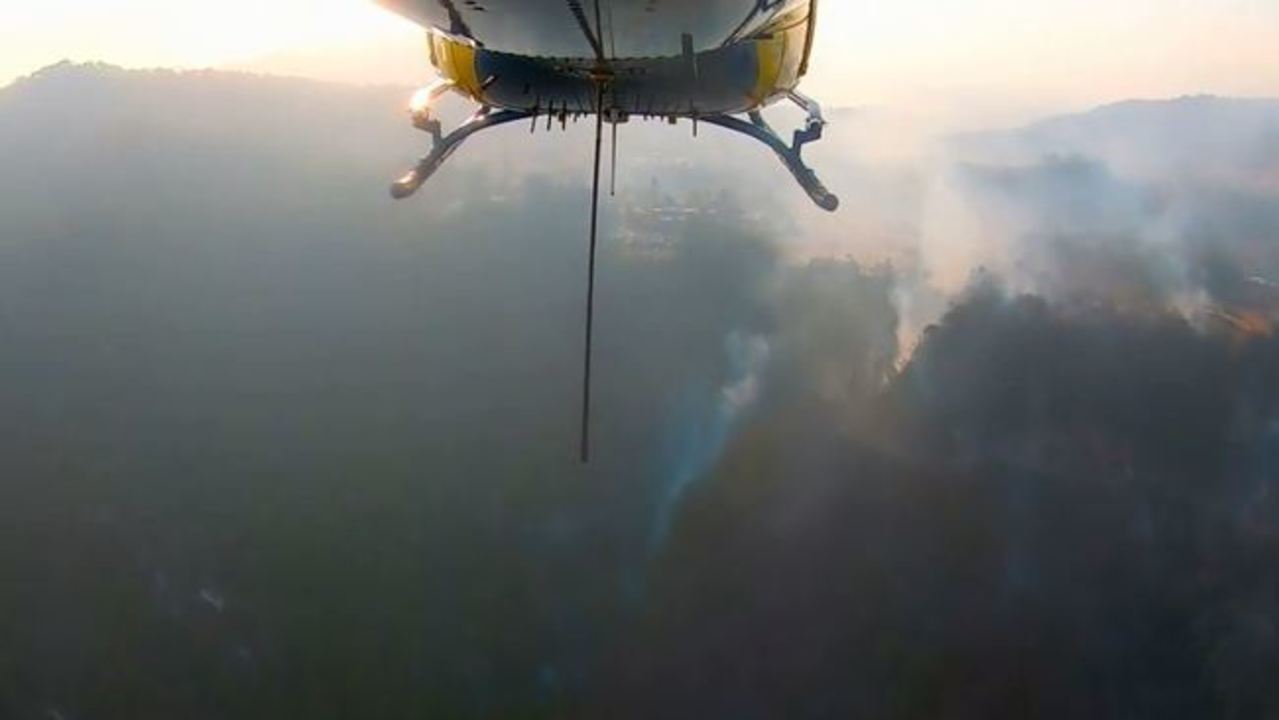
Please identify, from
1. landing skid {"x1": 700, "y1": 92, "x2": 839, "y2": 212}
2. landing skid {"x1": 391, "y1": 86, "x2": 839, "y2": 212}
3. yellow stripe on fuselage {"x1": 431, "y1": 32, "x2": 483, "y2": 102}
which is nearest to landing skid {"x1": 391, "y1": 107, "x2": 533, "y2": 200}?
landing skid {"x1": 391, "y1": 86, "x2": 839, "y2": 212}

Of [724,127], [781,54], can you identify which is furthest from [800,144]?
[781,54]

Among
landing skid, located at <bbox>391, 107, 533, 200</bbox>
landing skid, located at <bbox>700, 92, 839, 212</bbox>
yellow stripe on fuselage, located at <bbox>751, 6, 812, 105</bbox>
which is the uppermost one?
yellow stripe on fuselage, located at <bbox>751, 6, 812, 105</bbox>

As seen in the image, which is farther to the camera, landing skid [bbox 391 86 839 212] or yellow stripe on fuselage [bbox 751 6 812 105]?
landing skid [bbox 391 86 839 212]

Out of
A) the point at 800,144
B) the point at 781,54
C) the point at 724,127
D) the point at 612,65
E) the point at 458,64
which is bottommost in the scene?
the point at 800,144

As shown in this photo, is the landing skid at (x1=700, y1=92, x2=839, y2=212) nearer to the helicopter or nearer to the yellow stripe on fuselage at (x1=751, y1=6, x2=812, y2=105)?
the helicopter

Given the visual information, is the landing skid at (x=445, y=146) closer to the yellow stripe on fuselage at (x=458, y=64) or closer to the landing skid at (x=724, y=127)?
the landing skid at (x=724, y=127)

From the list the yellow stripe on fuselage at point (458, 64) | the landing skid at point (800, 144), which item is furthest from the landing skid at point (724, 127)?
the yellow stripe on fuselage at point (458, 64)

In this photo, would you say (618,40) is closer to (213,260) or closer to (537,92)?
(537,92)

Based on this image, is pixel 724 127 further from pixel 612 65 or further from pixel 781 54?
pixel 612 65
